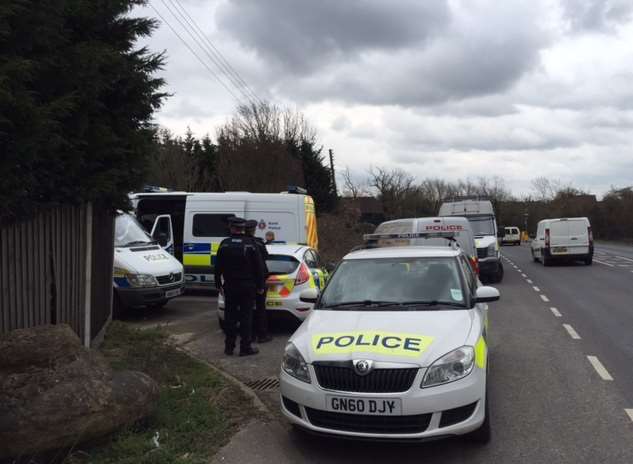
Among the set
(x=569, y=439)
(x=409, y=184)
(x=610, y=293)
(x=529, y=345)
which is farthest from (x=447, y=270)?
(x=409, y=184)

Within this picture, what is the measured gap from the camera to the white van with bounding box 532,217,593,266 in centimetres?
2439

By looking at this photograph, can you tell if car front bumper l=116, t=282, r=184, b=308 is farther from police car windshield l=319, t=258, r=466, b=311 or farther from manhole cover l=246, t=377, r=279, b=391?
police car windshield l=319, t=258, r=466, b=311

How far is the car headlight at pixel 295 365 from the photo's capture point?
15.1 ft

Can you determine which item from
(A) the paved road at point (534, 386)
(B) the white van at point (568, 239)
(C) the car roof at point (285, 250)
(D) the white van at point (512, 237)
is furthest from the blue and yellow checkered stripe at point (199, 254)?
(D) the white van at point (512, 237)

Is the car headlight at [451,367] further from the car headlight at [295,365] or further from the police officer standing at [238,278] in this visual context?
the police officer standing at [238,278]

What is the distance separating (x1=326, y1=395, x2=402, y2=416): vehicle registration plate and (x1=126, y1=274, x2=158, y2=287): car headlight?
287 inches

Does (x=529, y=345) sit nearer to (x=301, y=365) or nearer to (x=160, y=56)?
(x=301, y=365)

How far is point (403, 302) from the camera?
555cm

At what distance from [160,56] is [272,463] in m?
4.66

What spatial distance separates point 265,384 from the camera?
6.55m

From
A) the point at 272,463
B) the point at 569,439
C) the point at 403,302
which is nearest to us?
the point at 272,463

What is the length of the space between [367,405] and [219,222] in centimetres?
1150

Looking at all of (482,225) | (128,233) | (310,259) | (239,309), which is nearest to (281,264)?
(310,259)

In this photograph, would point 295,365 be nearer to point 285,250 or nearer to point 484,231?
point 285,250
